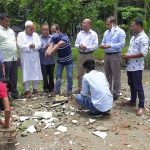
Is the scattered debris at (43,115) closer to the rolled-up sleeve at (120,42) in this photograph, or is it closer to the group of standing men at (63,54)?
the group of standing men at (63,54)

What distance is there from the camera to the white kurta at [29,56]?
9.17 m

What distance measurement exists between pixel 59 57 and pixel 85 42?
72 centimetres

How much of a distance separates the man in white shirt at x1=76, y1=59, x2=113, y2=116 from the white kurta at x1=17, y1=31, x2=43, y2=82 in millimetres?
1809

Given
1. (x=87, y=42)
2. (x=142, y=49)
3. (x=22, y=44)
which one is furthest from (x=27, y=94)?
(x=142, y=49)

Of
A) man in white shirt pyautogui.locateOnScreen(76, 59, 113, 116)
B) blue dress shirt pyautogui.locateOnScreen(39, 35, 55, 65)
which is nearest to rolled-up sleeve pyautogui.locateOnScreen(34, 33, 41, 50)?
blue dress shirt pyautogui.locateOnScreen(39, 35, 55, 65)

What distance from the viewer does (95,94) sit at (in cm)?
781

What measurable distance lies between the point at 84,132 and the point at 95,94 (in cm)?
92

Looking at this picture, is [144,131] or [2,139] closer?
[2,139]

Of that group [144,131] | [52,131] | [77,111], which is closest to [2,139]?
[52,131]

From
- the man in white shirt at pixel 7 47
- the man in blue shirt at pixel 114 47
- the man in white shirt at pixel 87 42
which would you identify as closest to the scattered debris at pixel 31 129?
the man in white shirt at pixel 7 47

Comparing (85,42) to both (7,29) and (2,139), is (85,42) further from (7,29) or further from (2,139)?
(2,139)

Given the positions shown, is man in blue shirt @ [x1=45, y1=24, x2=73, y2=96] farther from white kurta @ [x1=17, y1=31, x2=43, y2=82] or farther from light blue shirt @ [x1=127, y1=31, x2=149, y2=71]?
light blue shirt @ [x1=127, y1=31, x2=149, y2=71]

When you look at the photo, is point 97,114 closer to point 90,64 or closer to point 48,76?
point 90,64

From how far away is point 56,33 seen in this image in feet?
30.0
